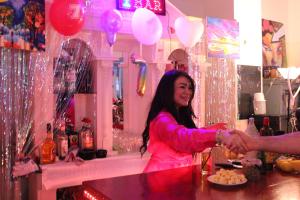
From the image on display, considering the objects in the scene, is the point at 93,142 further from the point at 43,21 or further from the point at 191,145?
the point at 191,145

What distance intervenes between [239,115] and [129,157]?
2.31 meters

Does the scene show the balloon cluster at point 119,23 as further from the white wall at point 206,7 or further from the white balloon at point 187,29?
the white wall at point 206,7

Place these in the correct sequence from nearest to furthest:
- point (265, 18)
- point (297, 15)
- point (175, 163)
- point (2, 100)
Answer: point (175, 163) → point (2, 100) → point (265, 18) → point (297, 15)

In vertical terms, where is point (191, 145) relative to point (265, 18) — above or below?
below

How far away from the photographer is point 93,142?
10.6 ft

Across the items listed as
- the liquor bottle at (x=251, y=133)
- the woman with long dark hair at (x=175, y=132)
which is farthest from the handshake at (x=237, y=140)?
the liquor bottle at (x=251, y=133)

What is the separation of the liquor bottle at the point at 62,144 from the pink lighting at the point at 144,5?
1.33 m

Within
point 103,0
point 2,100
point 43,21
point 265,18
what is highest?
point 265,18

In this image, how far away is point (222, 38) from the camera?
166 inches

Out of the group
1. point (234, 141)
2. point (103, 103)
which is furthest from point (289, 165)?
point (103, 103)

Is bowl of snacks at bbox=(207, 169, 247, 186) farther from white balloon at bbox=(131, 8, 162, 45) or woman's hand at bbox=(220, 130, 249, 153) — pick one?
white balloon at bbox=(131, 8, 162, 45)

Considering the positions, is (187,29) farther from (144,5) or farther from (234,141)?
(234,141)

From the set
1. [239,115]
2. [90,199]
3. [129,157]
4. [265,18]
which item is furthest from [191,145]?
[265,18]

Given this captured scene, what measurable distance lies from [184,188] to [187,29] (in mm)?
2272
